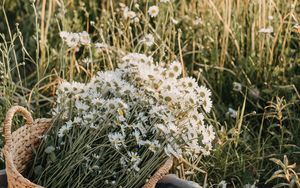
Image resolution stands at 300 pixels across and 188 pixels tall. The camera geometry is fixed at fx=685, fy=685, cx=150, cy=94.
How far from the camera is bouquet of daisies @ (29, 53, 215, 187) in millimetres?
2299

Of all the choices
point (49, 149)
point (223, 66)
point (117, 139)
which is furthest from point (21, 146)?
point (223, 66)

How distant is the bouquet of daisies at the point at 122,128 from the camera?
2299 millimetres

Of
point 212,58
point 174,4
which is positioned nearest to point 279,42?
point 212,58

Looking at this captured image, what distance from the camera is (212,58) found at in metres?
3.30

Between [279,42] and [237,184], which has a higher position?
[279,42]

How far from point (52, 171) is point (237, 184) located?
819mm

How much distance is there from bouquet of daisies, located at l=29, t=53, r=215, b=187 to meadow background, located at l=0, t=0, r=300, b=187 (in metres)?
0.39

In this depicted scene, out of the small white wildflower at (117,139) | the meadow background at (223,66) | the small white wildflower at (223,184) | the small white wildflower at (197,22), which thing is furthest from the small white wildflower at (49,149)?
the small white wildflower at (197,22)

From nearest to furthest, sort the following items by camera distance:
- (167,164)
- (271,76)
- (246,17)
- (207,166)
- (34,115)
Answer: (167,164)
(207,166)
(34,115)
(271,76)
(246,17)

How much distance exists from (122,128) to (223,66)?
1184 millimetres

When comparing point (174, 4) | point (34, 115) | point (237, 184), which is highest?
point (174, 4)

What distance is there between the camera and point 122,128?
7.48 feet

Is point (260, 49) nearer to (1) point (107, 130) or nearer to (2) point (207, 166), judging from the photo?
(2) point (207, 166)

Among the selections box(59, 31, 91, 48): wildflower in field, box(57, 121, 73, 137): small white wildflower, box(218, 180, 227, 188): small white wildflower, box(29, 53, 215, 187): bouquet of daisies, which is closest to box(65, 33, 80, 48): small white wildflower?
box(59, 31, 91, 48): wildflower in field
